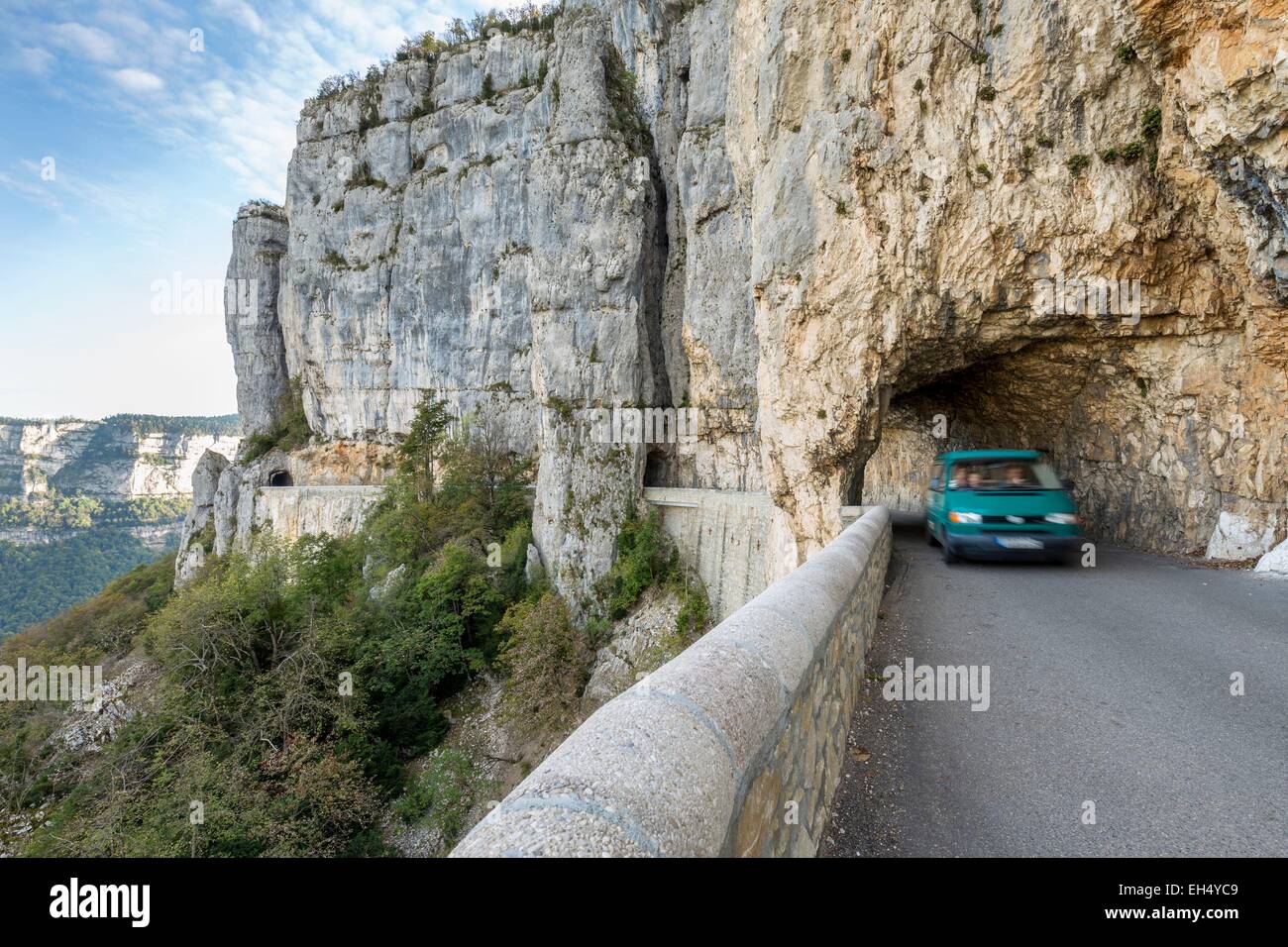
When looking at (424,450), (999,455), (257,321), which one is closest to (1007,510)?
(999,455)

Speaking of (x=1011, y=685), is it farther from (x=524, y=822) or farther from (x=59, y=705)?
(x=59, y=705)

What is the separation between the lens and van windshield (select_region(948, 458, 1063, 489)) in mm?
8359

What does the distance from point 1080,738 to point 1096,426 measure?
35.5 ft

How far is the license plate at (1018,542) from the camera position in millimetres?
8008

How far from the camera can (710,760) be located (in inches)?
61.8

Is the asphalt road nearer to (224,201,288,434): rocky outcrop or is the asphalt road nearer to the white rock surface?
the white rock surface

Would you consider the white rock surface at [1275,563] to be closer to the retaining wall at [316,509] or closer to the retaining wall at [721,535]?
the retaining wall at [721,535]

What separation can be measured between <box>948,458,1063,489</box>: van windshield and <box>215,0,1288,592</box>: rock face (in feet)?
9.83

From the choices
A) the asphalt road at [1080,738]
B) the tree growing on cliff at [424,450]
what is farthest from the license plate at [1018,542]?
the tree growing on cliff at [424,450]

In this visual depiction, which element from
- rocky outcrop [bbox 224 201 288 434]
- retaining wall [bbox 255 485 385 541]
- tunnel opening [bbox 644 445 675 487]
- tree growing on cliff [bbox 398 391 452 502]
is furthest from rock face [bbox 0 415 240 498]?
tunnel opening [bbox 644 445 675 487]

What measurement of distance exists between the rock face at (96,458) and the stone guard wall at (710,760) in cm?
11685

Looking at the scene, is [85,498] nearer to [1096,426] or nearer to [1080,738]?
[1080,738]

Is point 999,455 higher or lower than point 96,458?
higher

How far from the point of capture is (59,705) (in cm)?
1814
